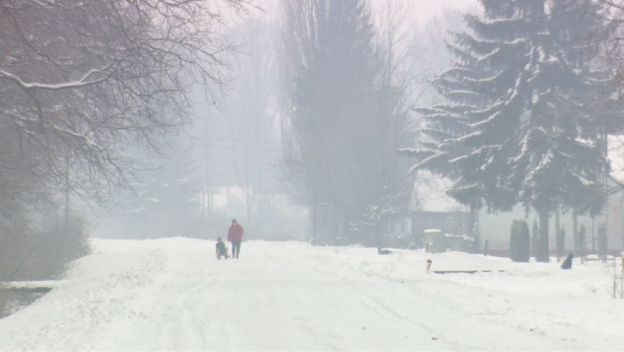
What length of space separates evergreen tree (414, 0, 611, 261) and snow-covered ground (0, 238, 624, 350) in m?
8.78

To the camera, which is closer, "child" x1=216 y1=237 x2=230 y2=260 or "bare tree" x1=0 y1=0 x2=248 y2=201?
"bare tree" x1=0 y1=0 x2=248 y2=201

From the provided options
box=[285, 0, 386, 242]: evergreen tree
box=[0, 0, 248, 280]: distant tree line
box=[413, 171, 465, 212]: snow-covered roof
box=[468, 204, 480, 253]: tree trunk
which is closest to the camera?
box=[0, 0, 248, 280]: distant tree line

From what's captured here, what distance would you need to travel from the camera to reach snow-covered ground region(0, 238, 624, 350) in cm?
1098

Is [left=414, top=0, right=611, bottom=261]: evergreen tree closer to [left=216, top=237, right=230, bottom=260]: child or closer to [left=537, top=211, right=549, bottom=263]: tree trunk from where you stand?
[left=537, top=211, right=549, bottom=263]: tree trunk

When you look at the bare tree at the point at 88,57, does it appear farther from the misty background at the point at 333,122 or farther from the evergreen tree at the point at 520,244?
the evergreen tree at the point at 520,244

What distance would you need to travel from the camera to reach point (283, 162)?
53.5 metres

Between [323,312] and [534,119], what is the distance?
2069cm

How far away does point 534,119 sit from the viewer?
106 feet

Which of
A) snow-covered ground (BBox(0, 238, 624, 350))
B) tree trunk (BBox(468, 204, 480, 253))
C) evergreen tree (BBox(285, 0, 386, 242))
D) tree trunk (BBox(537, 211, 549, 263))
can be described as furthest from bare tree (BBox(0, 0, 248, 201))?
evergreen tree (BBox(285, 0, 386, 242))

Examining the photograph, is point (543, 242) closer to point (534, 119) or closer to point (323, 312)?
point (534, 119)

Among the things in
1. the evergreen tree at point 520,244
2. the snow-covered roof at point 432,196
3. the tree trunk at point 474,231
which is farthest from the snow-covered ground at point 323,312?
the snow-covered roof at point 432,196

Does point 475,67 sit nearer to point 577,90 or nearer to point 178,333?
point 577,90

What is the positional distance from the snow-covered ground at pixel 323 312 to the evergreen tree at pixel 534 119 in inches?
346

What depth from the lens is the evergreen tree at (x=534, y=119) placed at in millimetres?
31938
